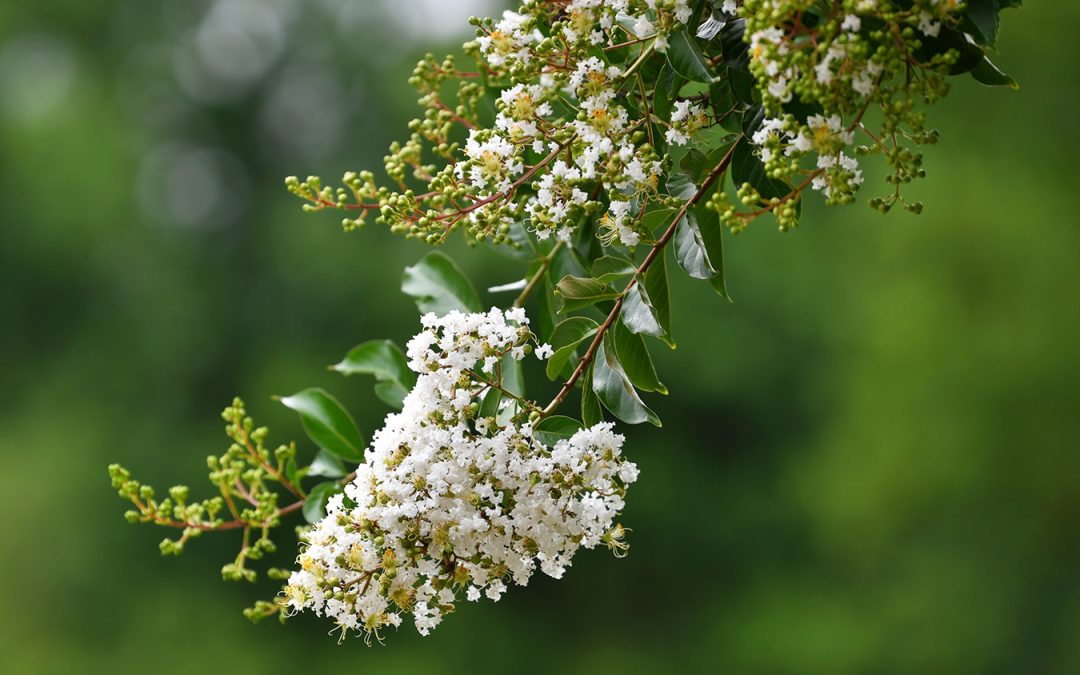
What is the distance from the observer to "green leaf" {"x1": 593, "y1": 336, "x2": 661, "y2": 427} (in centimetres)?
87

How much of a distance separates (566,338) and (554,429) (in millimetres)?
99

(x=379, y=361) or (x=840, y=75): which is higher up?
(x=379, y=361)

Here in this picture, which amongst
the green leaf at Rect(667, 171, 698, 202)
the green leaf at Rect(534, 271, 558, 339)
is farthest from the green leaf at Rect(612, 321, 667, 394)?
the green leaf at Rect(534, 271, 558, 339)

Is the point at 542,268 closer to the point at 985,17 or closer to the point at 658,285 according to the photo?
the point at 658,285

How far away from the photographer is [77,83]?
344 inches

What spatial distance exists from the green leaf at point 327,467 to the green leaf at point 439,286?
0.20 m

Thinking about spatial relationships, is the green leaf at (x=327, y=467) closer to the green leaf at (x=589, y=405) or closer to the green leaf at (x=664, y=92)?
the green leaf at (x=589, y=405)

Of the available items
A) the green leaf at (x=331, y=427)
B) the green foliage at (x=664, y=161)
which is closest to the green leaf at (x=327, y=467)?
the green leaf at (x=331, y=427)

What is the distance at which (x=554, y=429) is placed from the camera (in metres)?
0.87

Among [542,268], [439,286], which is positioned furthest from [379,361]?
[542,268]

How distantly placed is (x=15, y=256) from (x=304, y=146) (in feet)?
7.22

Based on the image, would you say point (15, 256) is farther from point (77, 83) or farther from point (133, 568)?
point (133, 568)

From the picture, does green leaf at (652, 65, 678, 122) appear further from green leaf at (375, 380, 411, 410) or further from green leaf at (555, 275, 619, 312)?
green leaf at (375, 380, 411, 410)

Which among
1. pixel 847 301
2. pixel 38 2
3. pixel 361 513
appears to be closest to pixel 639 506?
pixel 847 301
